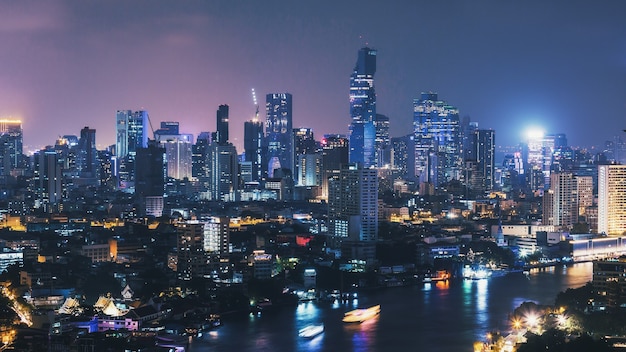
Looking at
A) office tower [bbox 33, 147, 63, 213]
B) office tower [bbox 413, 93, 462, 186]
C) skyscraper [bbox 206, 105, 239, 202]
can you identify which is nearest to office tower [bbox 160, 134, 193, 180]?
skyscraper [bbox 206, 105, 239, 202]

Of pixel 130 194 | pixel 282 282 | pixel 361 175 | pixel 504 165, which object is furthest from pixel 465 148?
pixel 282 282

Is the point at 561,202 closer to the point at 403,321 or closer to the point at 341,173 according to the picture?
Answer: the point at 341,173

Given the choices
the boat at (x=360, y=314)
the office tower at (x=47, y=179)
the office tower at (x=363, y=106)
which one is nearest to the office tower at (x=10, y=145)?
the office tower at (x=47, y=179)

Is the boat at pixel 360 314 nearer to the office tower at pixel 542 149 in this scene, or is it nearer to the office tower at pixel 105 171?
the office tower at pixel 105 171

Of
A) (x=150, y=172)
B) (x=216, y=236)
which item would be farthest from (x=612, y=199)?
(x=150, y=172)

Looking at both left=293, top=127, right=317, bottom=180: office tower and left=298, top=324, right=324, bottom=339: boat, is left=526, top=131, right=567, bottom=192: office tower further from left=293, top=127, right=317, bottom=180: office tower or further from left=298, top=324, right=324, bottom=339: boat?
left=298, top=324, right=324, bottom=339: boat
